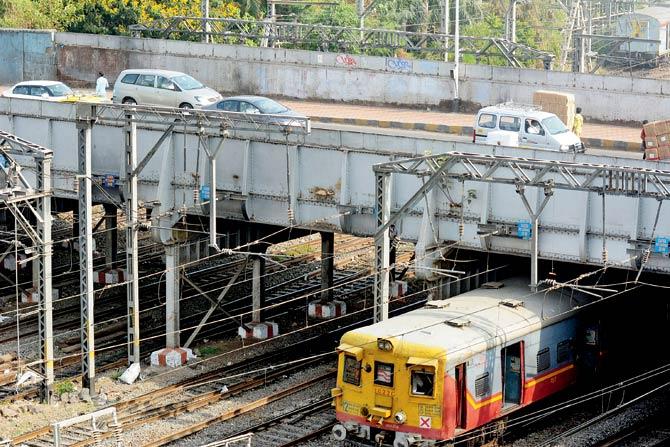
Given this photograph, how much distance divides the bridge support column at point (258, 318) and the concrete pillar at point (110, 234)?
5356mm

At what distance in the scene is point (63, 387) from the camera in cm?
3134

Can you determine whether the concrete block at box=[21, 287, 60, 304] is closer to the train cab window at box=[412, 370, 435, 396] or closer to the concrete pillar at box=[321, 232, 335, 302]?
the concrete pillar at box=[321, 232, 335, 302]

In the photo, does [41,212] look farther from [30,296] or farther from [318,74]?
[318,74]

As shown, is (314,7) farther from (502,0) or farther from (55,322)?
(55,322)

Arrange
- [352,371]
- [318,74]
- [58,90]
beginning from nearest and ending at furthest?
1. [352,371]
2. [58,90]
3. [318,74]

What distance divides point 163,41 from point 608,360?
1069 inches

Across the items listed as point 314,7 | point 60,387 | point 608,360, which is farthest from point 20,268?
point 314,7

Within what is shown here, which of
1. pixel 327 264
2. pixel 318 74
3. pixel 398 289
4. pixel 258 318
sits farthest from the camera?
pixel 318 74

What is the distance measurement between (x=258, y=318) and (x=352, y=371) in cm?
1026

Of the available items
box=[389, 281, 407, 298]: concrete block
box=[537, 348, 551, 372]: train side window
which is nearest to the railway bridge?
box=[537, 348, 551, 372]: train side window

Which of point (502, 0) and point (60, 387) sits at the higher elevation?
point (502, 0)

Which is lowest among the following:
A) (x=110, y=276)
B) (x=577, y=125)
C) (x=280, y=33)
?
(x=110, y=276)

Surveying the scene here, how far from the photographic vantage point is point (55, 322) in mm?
36688

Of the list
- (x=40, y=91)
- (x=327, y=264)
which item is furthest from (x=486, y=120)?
(x=40, y=91)
